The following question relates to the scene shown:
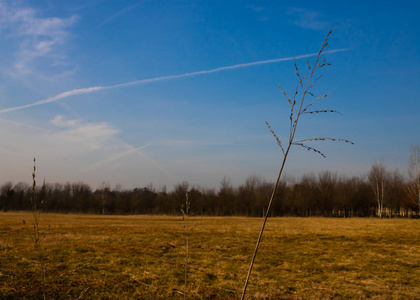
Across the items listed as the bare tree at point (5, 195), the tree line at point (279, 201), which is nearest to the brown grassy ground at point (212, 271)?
the tree line at point (279, 201)

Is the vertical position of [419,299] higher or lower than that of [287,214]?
higher

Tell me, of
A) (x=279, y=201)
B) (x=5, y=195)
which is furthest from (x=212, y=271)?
(x=5, y=195)

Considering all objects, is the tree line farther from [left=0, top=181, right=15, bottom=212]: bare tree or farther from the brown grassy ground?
the brown grassy ground

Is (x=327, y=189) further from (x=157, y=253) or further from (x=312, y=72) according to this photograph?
(x=312, y=72)

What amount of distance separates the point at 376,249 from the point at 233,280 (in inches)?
404

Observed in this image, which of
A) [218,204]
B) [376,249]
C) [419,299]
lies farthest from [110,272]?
[218,204]

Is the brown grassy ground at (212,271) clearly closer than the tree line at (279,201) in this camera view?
Yes

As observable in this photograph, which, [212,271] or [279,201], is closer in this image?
[212,271]

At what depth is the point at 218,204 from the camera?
77.2 m

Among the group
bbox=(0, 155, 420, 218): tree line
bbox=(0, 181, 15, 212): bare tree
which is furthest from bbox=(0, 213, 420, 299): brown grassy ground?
bbox=(0, 181, 15, 212): bare tree

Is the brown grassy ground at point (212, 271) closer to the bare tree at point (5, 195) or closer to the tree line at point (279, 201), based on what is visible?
the tree line at point (279, 201)

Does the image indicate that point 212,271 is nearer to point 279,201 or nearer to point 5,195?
point 279,201

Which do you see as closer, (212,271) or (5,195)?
(212,271)

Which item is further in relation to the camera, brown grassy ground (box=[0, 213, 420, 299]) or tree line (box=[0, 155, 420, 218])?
tree line (box=[0, 155, 420, 218])
